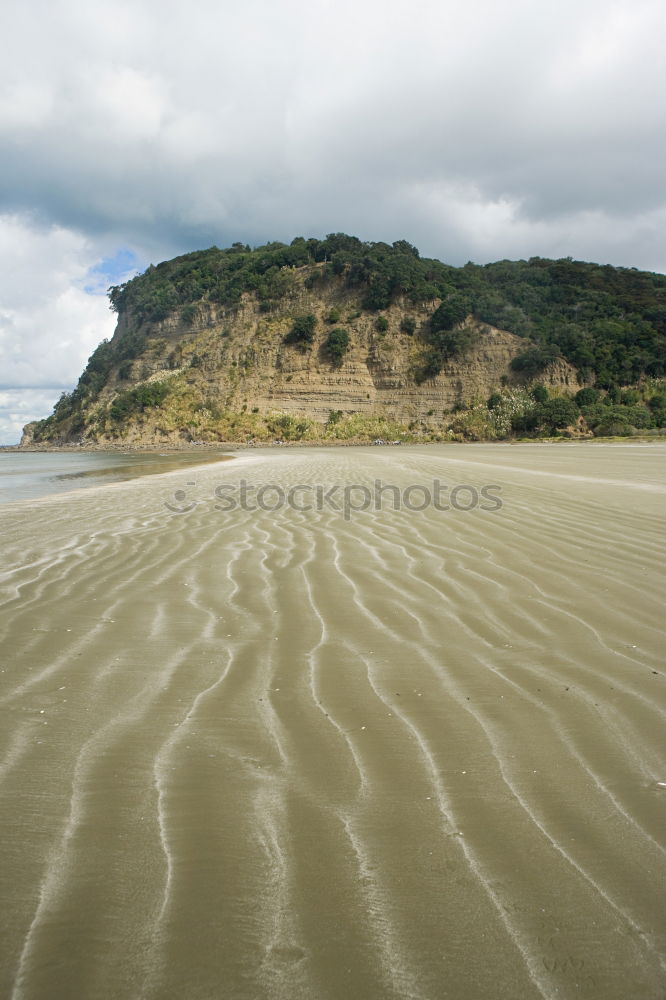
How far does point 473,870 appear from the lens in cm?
171

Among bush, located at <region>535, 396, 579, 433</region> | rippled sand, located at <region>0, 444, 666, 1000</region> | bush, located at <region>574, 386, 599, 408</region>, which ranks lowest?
rippled sand, located at <region>0, 444, 666, 1000</region>

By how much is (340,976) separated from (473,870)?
521 mm

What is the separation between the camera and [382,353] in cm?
7244

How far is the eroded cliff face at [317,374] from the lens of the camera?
68500mm

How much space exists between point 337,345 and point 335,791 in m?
72.6

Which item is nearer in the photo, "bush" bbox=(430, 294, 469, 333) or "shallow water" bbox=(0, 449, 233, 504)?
"shallow water" bbox=(0, 449, 233, 504)

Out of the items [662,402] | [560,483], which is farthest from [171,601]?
[662,402]

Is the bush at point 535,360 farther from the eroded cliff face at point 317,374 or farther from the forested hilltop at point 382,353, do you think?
the eroded cliff face at point 317,374

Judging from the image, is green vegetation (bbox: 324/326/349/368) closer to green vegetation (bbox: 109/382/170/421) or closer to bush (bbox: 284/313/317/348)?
bush (bbox: 284/313/317/348)

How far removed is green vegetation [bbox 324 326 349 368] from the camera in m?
72.1

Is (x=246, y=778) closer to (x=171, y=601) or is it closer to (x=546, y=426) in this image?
(x=171, y=601)

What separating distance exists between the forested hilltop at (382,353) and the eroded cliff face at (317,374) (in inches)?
7.6

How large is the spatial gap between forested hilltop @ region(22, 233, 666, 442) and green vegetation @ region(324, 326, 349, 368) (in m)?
0.23
